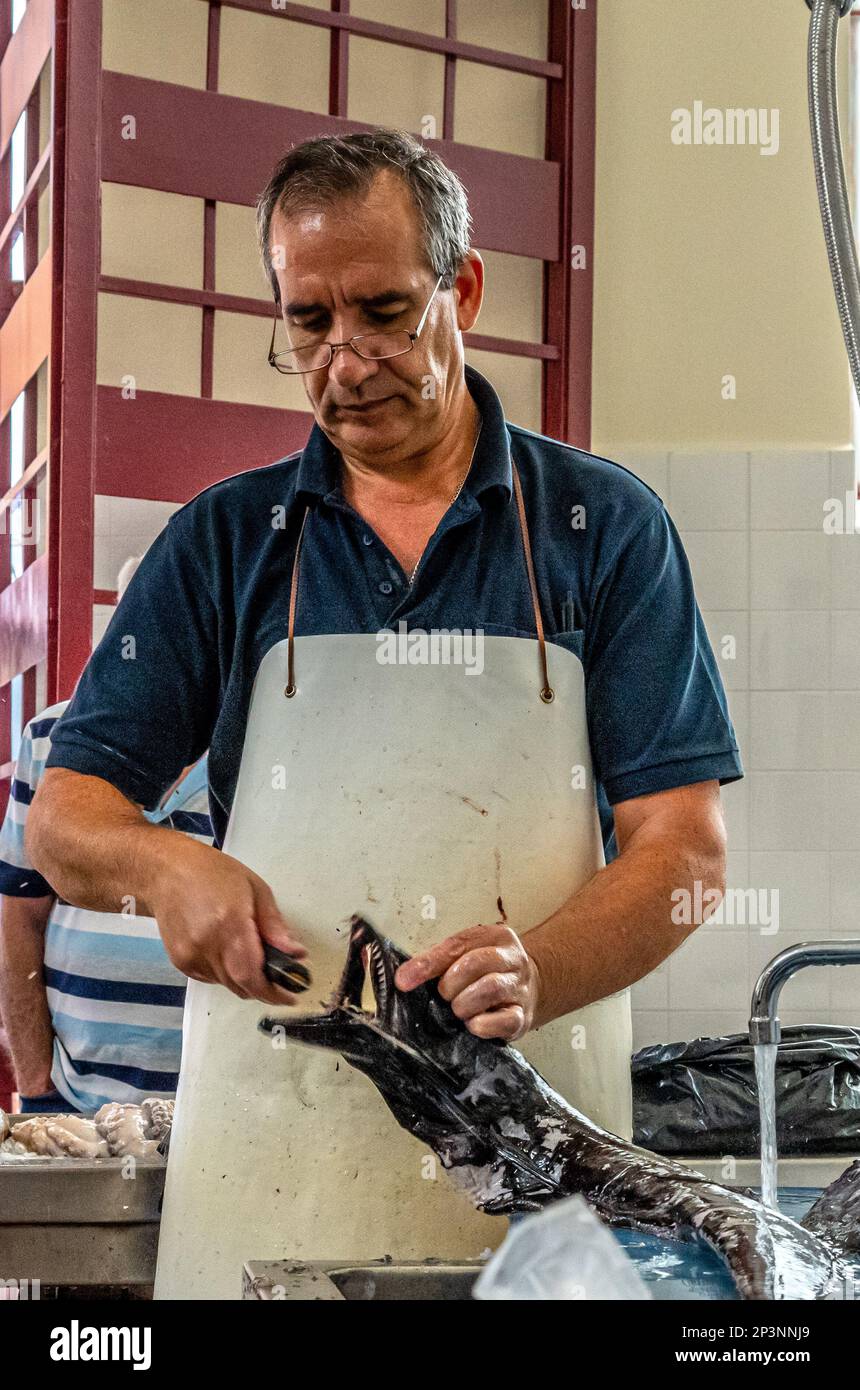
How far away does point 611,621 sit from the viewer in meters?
1.29

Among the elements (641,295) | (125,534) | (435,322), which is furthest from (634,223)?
(435,322)

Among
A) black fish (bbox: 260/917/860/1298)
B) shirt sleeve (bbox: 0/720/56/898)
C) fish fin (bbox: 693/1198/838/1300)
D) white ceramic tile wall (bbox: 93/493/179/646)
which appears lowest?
fish fin (bbox: 693/1198/838/1300)

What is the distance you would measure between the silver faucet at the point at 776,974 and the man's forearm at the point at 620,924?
1.82 feet

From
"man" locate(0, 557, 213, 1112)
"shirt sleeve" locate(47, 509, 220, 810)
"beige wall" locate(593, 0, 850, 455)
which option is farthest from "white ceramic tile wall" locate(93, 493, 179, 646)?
"shirt sleeve" locate(47, 509, 220, 810)

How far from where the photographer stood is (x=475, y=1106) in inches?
41.0

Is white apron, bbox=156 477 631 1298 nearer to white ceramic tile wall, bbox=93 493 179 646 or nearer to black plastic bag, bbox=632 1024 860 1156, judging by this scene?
black plastic bag, bbox=632 1024 860 1156

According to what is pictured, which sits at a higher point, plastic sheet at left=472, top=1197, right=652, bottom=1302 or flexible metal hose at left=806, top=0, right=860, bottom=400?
flexible metal hose at left=806, top=0, right=860, bottom=400

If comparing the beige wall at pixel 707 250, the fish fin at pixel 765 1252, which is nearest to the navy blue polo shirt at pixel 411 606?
the fish fin at pixel 765 1252

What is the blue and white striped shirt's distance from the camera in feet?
6.81

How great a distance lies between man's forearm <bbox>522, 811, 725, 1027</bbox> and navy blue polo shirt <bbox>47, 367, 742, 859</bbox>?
64mm

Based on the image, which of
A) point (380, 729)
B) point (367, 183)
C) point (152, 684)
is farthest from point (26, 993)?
point (367, 183)

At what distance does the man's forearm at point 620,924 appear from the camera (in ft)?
3.74

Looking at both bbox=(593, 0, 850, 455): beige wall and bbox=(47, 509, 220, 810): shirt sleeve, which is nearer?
bbox=(47, 509, 220, 810): shirt sleeve

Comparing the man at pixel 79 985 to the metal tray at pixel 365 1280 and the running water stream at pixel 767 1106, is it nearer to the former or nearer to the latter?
the running water stream at pixel 767 1106
